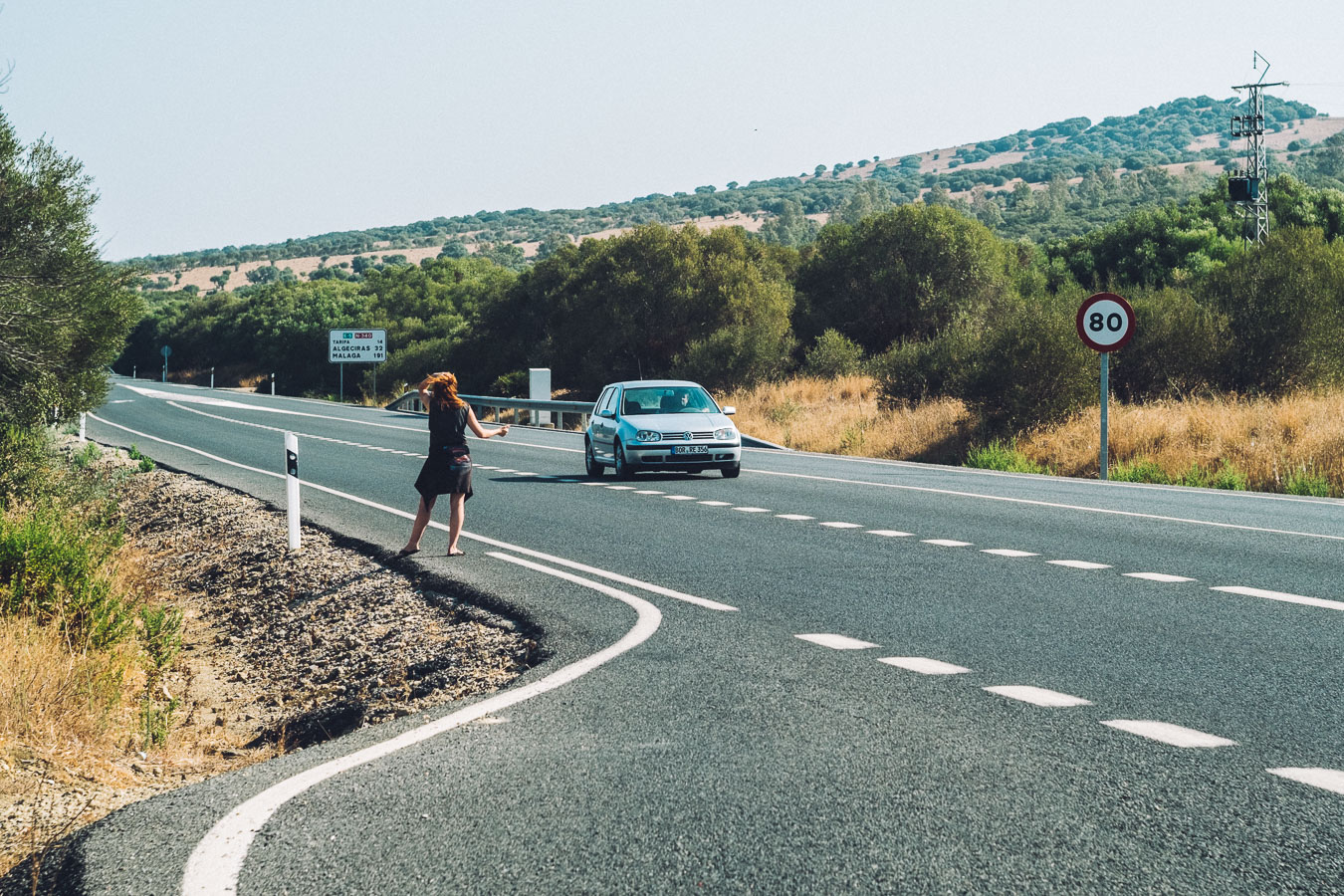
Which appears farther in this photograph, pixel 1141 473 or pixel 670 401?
pixel 670 401

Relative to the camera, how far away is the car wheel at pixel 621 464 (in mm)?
19016

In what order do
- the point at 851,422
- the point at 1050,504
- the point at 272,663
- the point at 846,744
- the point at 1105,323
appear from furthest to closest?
1. the point at 851,422
2. the point at 1105,323
3. the point at 1050,504
4. the point at 272,663
5. the point at 846,744

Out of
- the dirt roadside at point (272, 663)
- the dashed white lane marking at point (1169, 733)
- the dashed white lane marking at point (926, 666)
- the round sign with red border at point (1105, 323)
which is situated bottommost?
the dirt roadside at point (272, 663)

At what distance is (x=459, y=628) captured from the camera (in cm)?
866

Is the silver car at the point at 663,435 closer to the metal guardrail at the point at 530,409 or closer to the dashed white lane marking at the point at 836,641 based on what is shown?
the dashed white lane marking at the point at 836,641

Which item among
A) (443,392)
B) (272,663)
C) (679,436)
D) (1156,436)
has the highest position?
(443,392)

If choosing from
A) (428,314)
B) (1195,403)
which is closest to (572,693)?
(1195,403)

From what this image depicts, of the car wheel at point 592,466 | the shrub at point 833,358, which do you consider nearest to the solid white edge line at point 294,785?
the car wheel at point 592,466

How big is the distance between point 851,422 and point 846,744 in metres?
23.8

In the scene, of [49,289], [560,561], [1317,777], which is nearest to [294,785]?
[1317,777]

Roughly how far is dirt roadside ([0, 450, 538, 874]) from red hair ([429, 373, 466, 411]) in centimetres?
151

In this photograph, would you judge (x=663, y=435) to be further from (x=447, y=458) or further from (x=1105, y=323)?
(x=447, y=458)

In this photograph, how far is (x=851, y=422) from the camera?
28797mm

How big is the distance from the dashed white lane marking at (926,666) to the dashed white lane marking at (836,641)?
0.34 metres
